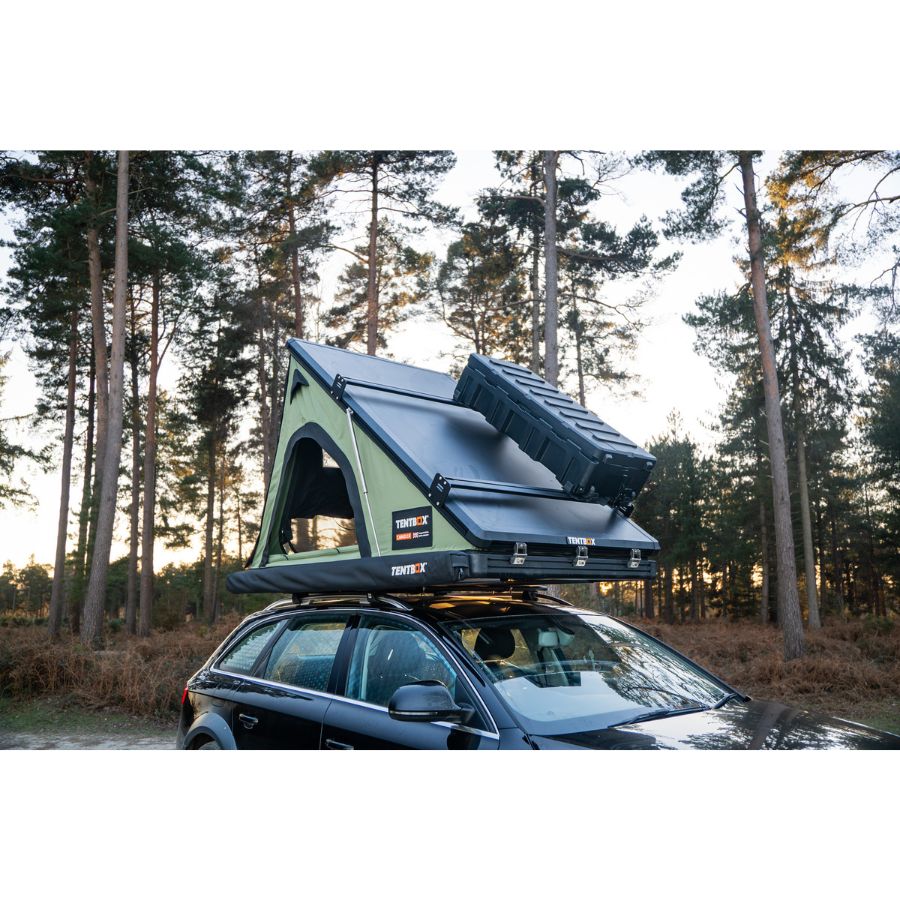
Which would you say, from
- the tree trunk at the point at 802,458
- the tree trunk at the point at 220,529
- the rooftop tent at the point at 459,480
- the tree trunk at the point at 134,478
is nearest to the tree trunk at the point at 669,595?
the tree trunk at the point at 802,458

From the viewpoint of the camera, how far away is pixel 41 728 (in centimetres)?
891

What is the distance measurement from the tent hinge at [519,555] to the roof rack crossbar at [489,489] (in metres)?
0.51

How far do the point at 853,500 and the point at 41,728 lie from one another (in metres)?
31.8

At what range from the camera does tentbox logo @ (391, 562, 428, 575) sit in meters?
3.86

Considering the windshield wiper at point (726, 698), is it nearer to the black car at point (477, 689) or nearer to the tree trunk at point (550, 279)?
the black car at point (477, 689)

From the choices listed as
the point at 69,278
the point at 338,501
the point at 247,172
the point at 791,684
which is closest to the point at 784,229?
the point at 791,684

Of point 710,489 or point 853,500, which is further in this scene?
point 710,489

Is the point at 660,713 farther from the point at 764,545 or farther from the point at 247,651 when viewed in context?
the point at 764,545

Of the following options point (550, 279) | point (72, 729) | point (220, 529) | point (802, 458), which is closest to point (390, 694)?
point (72, 729)

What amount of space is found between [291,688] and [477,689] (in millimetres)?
1345

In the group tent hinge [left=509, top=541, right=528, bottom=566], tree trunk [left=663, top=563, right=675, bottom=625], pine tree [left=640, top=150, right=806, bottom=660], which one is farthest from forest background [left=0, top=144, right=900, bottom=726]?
tent hinge [left=509, top=541, right=528, bottom=566]

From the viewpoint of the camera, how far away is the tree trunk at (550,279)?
13.2 metres

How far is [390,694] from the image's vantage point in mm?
3494

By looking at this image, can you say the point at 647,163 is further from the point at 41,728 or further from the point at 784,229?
the point at 41,728
